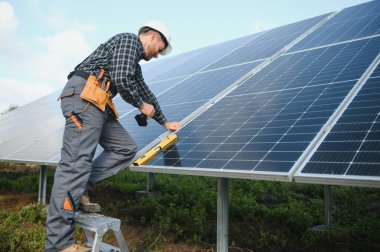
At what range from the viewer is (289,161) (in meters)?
3.67

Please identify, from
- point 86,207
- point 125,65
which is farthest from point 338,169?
point 86,207

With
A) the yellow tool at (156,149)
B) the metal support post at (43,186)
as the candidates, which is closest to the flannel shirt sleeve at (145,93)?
the yellow tool at (156,149)

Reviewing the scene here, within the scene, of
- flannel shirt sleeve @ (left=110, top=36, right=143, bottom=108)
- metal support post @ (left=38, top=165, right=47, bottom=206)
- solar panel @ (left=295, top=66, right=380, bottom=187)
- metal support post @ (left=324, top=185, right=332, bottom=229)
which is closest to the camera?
solar panel @ (left=295, top=66, right=380, bottom=187)

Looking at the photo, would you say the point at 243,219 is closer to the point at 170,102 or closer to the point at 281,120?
the point at 170,102

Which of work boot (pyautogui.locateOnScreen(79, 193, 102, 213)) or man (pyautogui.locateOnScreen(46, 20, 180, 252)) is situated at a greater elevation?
man (pyautogui.locateOnScreen(46, 20, 180, 252))

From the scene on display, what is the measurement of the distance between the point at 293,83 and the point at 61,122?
6324 mm

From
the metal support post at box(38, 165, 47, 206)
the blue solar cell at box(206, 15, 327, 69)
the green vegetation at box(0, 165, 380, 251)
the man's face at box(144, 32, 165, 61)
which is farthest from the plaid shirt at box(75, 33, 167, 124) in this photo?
the metal support post at box(38, 165, 47, 206)

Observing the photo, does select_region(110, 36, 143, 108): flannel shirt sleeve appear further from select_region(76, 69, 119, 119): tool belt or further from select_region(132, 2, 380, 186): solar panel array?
select_region(132, 2, 380, 186): solar panel array

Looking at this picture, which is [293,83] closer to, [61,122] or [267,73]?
[267,73]

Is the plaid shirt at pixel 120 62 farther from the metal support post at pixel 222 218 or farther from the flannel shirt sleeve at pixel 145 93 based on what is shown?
the metal support post at pixel 222 218

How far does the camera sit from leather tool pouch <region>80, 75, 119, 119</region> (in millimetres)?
3973

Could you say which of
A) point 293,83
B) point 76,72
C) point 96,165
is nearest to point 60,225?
point 96,165

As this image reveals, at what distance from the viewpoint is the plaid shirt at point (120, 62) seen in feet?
13.3

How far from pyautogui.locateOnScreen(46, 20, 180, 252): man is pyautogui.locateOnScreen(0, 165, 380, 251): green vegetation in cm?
180
